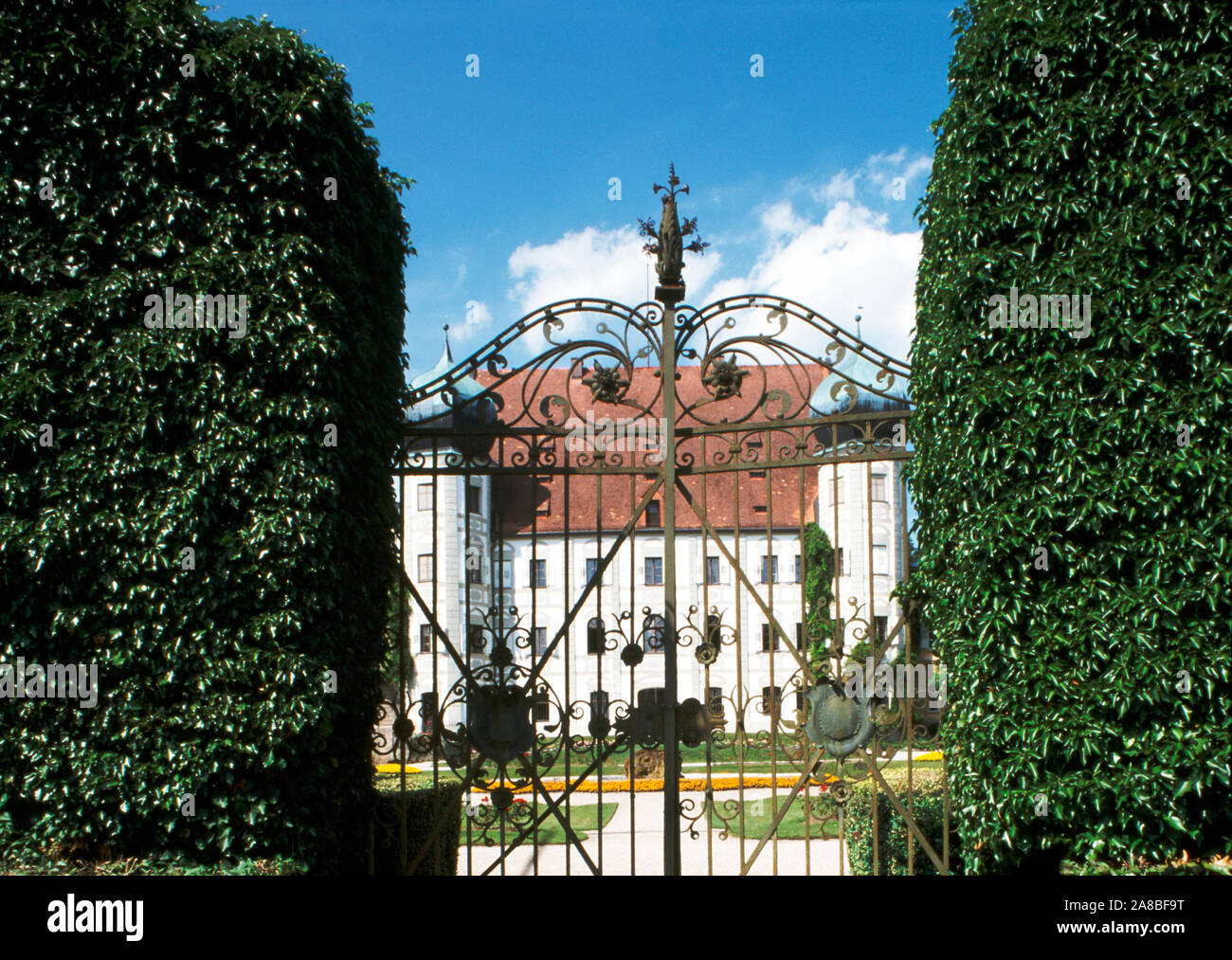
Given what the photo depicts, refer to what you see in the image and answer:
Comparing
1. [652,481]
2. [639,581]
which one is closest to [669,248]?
[652,481]

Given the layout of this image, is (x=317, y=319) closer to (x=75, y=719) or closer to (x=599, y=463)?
(x=599, y=463)

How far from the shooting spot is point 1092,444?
15.0 feet

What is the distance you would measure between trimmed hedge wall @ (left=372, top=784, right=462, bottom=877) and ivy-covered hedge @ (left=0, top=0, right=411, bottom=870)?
24.4 inches

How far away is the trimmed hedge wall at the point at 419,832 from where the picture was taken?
19.5 ft

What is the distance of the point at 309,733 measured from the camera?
4.97 meters

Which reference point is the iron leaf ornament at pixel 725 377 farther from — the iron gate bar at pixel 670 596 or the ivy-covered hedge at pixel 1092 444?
the ivy-covered hedge at pixel 1092 444

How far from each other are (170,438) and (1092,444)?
15.4 feet

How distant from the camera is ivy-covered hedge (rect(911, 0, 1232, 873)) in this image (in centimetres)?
438

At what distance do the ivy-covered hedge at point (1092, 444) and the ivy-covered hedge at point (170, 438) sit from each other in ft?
11.1

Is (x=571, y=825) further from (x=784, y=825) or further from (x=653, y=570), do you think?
(x=653, y=570)

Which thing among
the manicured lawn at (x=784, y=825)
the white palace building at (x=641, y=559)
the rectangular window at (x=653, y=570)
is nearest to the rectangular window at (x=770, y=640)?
the white palace building at (x=641, y=559)

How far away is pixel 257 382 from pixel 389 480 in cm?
107

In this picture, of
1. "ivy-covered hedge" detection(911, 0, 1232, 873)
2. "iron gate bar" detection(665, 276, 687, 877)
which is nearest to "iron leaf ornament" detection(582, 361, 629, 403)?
"iron gate bar" detection(665, 276, 687, 877)
